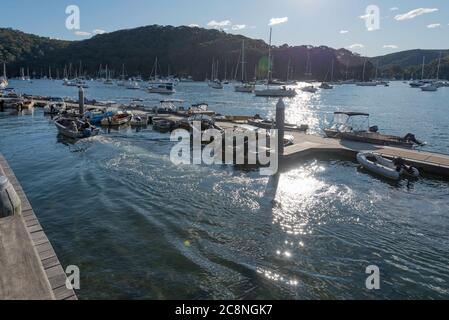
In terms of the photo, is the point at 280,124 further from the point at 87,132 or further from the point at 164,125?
the point at 87,132

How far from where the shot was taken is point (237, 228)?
15.6 metres

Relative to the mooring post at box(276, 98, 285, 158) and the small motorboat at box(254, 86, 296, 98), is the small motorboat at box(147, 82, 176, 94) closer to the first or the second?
the small motorboat at box(254, 86, 296, 98)

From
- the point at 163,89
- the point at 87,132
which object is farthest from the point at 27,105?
the point at 163,89

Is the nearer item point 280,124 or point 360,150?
point 280,124

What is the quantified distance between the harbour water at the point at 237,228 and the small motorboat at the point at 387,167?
907 mm

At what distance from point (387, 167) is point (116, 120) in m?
32.2

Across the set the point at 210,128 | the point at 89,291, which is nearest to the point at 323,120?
the point at 210,128

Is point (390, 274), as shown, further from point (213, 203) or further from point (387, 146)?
point (387, 146)

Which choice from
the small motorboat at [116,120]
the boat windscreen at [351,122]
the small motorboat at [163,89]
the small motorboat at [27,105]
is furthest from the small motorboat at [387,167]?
the small motorboat at [163,89]

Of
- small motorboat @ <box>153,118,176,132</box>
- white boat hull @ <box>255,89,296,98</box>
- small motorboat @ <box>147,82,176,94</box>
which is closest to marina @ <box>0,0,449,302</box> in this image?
small motorboat @ <box>153,118,176,132</box>

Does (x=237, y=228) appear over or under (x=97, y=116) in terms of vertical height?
under

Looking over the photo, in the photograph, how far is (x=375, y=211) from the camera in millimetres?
18125

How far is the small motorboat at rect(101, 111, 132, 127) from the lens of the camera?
146 feet

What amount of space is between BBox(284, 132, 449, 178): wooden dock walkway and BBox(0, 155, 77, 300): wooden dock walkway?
65.1 feet
